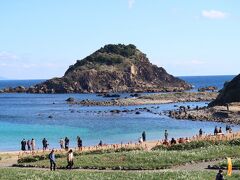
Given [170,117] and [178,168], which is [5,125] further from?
[178,168]

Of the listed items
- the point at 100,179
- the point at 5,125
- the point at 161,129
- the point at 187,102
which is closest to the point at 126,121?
the point at 161,129

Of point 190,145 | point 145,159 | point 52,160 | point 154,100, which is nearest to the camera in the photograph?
point 52,160

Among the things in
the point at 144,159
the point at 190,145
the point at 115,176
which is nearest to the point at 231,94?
the point at 190,145

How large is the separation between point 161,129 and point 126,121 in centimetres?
1821

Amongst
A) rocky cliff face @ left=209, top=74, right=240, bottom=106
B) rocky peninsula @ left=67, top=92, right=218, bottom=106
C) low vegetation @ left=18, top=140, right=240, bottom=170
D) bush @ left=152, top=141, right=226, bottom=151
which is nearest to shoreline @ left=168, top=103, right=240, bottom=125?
rocky cliff face @ left=209, top=74, right=240, bottom=106

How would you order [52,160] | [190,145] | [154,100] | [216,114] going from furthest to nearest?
1. [154,100]
2. [216,114]
3. [190,145]
4. [52,160]

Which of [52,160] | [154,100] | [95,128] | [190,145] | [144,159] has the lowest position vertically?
[95,128]

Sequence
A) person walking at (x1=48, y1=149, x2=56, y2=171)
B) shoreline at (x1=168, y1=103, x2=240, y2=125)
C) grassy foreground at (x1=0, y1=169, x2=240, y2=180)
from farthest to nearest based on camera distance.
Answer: shoreline at (x1=168, y1=103, x2=240, y2=125), person walking at (x1=48, y1=149, x2=56, y2=171), grassy foreground at (x1=0, y1=169, x2=240, y2=180)

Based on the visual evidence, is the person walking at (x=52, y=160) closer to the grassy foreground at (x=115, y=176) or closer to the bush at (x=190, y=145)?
the grassy foreground at (x=115, y=176)

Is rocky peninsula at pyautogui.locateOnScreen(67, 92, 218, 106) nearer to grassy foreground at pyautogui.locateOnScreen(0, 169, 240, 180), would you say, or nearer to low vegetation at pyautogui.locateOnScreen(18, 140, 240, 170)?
low vegetation at pyautogui.locateOnScreen(18, 140, 240, 170)

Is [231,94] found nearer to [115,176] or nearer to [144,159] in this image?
[144,159]

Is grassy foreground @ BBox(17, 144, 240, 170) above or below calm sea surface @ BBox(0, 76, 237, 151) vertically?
above

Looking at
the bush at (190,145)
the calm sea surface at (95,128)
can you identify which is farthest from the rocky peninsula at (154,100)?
the bush at (190,145)

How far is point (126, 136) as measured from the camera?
83938 mm
